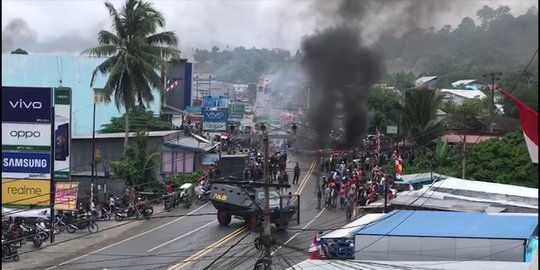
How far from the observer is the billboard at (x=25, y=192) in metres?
22.0

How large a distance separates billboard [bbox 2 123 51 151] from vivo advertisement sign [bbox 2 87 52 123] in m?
0.20

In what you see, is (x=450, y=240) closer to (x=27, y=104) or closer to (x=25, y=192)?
(x=25, y=192)

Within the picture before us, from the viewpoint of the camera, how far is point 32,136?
74.4ft

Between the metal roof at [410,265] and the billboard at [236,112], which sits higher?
the billboard at [236,112]

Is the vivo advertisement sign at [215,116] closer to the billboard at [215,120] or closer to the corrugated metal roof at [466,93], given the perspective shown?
the billboard at [215,120]

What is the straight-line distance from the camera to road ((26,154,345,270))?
20172 mm

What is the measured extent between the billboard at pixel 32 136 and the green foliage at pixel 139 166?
8328mm

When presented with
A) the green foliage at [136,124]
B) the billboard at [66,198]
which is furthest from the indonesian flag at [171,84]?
the billboard at [66,198]

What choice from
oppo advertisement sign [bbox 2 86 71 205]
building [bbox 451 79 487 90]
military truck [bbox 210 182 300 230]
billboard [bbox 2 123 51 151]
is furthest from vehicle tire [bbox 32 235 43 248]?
building [bbox 451 79 487 90]

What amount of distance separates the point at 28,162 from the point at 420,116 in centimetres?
2452

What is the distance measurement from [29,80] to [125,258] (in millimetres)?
34770

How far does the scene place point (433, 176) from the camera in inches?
1171

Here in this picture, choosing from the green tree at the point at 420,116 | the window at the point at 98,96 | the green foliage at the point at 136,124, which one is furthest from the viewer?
the window at the point at 98,96

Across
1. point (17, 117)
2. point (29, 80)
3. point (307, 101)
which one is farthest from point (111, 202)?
point (29, 80)
